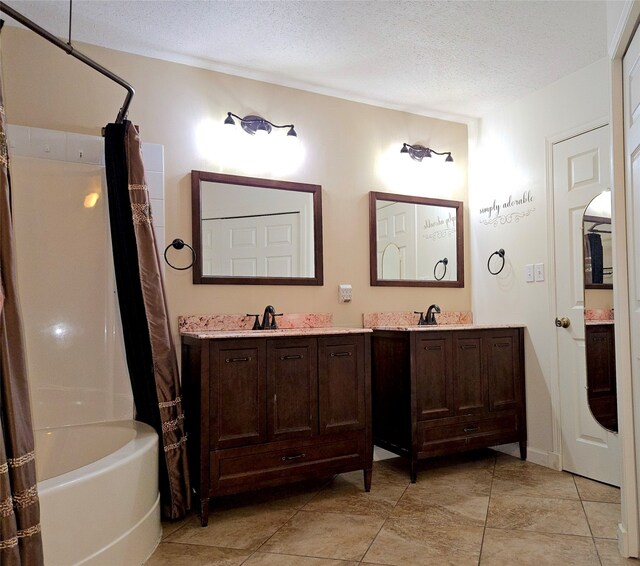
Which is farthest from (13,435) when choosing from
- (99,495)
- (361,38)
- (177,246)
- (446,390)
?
(361,38)

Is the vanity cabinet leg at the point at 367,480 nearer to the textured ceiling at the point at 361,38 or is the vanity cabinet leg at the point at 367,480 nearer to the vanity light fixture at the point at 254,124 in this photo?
the vanity light fixture at the point at 254,124

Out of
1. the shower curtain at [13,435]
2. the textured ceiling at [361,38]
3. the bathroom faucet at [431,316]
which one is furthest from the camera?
the bathroom faucet at [431,316]

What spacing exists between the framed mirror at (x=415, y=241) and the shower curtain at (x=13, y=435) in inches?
91.1

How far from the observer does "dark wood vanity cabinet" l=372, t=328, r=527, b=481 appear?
9.91 ft

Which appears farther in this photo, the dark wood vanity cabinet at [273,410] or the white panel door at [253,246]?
the white panel door at [253,246]

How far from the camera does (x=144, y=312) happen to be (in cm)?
245

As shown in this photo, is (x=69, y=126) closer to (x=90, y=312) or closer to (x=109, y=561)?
(x=90, y=312)

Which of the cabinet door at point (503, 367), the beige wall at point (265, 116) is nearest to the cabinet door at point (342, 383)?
the beige wall at point (265, 116)

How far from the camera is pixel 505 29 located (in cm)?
272

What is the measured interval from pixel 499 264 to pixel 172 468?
2519 mm

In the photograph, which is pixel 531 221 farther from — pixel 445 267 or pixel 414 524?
pixel 414 524

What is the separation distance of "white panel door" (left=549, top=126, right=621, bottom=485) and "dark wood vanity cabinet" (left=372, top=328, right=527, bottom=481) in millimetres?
296

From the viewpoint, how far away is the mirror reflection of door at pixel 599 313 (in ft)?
9.49

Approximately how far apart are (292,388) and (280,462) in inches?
14.3
